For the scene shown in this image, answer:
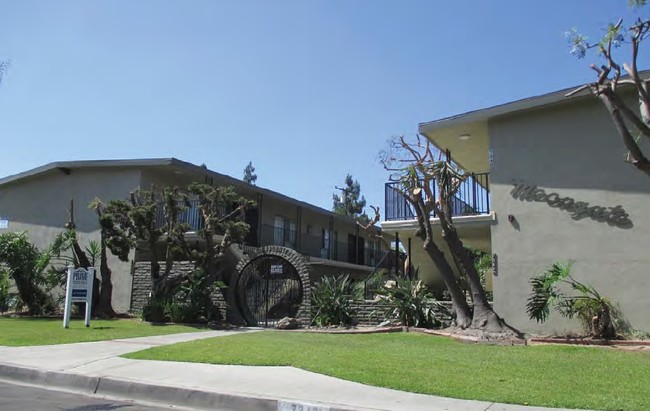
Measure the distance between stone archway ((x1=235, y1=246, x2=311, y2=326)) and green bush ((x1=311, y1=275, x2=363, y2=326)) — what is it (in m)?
0.54

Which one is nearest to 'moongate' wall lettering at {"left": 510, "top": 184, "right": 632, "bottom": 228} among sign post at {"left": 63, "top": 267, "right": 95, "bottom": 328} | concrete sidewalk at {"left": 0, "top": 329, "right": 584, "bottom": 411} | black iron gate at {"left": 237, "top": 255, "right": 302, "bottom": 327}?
black iron gate at {"left": 237, "top": 255, "right": 302, "bottom": 327}

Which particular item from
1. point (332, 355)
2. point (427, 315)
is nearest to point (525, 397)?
point (332, 355)

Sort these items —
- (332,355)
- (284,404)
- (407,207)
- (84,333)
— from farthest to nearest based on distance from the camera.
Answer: (407,207)
(84,333)
(332,355)
(284,404)

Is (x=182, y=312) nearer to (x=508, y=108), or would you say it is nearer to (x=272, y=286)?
(x=272, y=286)

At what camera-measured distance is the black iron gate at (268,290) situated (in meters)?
20.0

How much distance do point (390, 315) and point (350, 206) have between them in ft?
128

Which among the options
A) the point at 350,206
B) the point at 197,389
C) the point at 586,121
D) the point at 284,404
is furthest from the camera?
the point at 350,206

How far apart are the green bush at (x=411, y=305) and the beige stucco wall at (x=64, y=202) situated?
33.9ft

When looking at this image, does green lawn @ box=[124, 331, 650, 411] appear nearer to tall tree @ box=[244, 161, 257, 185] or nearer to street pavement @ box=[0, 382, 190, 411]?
street pavement @ box=[0, 382, 190, 411]

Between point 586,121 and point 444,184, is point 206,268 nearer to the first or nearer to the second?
point 444,184

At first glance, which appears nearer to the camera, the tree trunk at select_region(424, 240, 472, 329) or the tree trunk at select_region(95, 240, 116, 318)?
the tree trunk at select_region(424, 240, 472, 329)

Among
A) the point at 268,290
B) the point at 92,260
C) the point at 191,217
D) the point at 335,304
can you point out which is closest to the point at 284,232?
the point at 191,217

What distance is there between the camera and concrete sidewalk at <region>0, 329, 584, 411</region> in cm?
709

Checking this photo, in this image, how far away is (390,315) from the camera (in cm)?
1736
